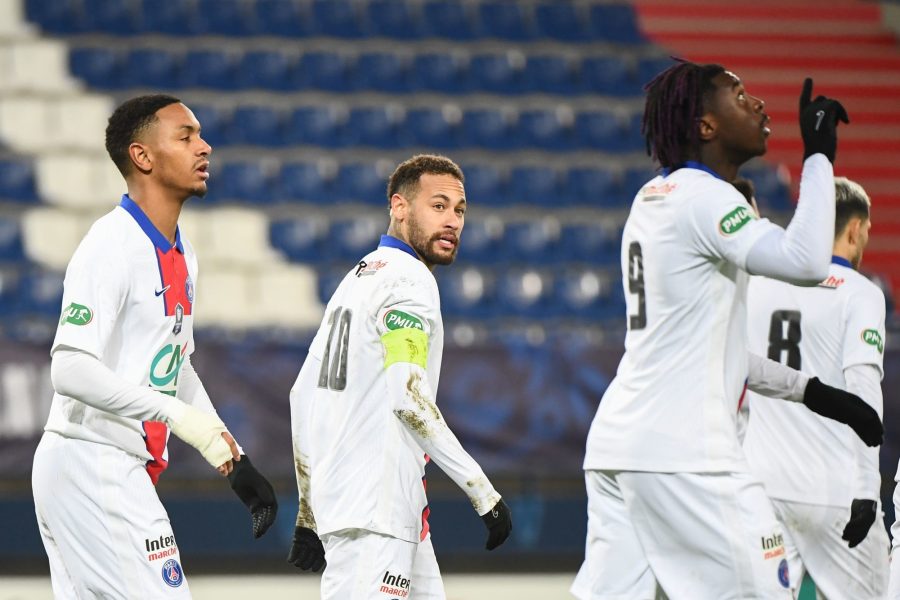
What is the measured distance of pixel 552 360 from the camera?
31.3 ft

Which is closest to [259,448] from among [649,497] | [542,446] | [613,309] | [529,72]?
[542,446]

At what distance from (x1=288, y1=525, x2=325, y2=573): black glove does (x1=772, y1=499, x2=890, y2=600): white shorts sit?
186 centimetres

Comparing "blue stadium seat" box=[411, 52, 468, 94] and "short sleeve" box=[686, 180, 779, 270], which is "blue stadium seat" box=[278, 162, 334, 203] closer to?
"blue stadium seat" box=[411, 52, 468, 94]

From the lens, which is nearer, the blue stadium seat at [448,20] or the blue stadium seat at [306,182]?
the blue stadium seat at [306,182]

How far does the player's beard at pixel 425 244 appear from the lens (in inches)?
177

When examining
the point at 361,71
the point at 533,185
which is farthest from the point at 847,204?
the point at 361,71

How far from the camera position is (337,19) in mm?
15359

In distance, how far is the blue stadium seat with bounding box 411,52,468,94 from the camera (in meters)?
14.8

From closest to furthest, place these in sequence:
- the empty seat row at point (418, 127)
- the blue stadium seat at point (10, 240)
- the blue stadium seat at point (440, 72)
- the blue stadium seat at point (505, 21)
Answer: the blue stadium seat at point (10, 240) < the empty seat row at point (418, 127) < the blue stadium seat at point (440, 72) < the blue stadium seat at point (505, 21)

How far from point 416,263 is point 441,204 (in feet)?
0.83

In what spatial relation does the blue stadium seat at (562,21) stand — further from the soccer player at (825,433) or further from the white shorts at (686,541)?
the white shorts at (686,541)

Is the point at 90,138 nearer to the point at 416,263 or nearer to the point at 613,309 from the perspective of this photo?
the point at 613,309

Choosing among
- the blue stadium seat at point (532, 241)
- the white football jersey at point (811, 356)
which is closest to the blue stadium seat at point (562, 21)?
the blue stadium seat at point (532, 241)

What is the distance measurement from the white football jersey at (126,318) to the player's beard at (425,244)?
763mm
